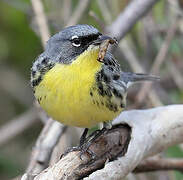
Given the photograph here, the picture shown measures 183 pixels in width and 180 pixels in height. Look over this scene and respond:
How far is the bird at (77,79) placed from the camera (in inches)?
129

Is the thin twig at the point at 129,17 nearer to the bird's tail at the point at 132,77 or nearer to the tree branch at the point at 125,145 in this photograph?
the bird's tail at the point at 132,77

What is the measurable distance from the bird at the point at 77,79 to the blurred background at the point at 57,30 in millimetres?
1247

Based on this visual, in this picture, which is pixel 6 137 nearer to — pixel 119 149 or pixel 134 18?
pixel 134 18

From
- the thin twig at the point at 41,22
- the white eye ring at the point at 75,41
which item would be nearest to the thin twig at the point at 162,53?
the thin twig at the point at 41,22

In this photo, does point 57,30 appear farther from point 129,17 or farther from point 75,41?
point 75,41

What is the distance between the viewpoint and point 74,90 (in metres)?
3.27

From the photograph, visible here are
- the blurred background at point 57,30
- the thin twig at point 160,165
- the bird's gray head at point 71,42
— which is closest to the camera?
the bird's gray head at point 71,42

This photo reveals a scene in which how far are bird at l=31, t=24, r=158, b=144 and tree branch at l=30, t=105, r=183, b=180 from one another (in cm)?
15

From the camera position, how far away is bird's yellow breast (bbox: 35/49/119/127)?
3.27m

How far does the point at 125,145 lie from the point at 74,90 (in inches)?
19.7

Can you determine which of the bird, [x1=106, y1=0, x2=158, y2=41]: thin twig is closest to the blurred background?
[x1=106, y1=0, x2=158, y2=41]: thin twig

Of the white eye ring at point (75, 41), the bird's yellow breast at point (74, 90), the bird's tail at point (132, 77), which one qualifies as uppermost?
the bird's tail at point (132, 77)

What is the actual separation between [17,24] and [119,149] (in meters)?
2.82

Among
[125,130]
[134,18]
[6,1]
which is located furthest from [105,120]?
[6,1]
